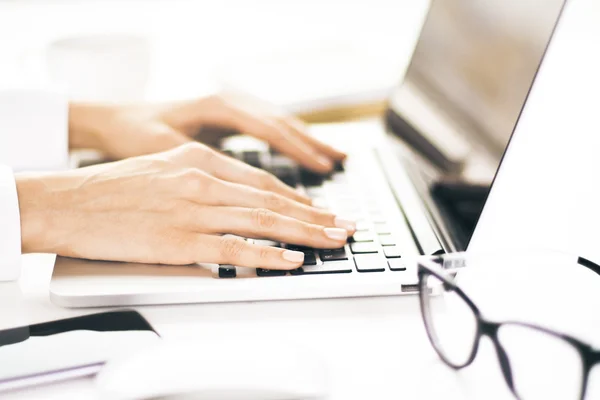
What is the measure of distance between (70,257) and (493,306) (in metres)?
0.34

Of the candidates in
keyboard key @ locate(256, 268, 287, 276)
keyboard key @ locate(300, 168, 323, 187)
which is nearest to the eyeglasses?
keyboard key @ locate(256, 268, 287, 276)

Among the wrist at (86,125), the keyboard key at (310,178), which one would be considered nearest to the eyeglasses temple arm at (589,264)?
the keyboard key at (310,178)

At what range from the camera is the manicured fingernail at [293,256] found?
49cm

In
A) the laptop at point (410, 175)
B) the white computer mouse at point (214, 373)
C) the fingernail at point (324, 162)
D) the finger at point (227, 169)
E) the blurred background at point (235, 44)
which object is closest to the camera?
the white computer mouse at point (214, 373)

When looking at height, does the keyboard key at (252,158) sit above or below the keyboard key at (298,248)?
above

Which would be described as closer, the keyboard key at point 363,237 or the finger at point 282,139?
the keyboard key at point 363,237

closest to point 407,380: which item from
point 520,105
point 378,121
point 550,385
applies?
point 550,385

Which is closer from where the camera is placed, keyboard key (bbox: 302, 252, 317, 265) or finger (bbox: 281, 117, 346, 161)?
keyboard key (bbox: 302, 252, 317, 265)

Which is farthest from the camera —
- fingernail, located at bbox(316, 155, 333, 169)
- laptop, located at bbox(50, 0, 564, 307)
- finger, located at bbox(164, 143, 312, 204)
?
fingernail, located at bbox(316, 155, 333, 169)

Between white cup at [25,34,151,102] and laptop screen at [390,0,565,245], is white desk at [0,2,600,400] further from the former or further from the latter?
white cup at [25,34,151,102]

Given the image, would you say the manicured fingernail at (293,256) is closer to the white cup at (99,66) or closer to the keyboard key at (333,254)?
the keyboard key at (333,254)

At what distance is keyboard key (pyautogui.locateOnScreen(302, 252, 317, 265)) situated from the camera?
0.50 metres

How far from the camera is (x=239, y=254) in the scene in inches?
19.5

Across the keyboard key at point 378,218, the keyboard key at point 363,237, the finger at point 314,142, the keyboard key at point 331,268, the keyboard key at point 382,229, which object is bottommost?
the keyboard key at point 331,268
